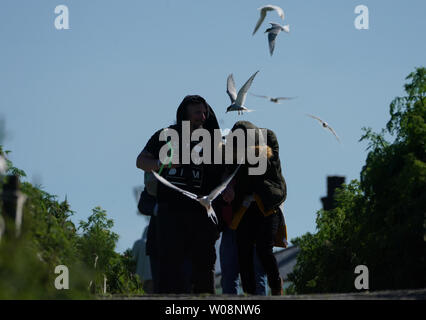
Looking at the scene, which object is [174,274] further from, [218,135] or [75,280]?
[75,280]

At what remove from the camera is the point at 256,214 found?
763cm

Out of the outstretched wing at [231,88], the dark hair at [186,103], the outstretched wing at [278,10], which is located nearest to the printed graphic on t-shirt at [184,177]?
the dark hair at [186,103]

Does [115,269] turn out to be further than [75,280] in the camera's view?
Yes

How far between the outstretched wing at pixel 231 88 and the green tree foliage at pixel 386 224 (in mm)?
1525

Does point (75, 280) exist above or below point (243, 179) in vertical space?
below

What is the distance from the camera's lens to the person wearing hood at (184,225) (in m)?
7.07

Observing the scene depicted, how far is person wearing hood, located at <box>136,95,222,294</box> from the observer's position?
7.07m

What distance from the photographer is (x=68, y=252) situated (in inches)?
254

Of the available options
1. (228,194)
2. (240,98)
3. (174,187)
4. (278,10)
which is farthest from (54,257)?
(278,10)

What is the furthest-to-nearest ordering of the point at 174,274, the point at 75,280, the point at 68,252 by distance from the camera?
the point at 174,274 → the point at 68,252 → the point at 75,280

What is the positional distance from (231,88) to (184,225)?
274 cm
